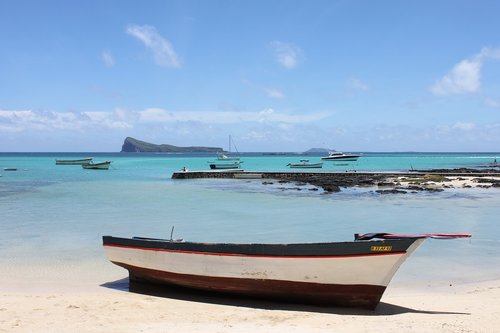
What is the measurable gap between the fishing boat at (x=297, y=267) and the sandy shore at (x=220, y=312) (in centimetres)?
27

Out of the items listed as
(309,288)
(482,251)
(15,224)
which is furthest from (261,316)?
(15,224)

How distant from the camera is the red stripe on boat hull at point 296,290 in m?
7.92

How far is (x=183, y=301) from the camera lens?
8.70 m

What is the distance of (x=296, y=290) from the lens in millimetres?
8133

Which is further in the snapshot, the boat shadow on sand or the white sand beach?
the boat shadow on sand

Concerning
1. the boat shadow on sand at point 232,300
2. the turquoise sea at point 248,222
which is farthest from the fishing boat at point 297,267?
the turquoise sea at point 248,222

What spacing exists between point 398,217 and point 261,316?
567 inches

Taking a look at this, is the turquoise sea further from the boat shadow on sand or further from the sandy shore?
the boat shadow on sand

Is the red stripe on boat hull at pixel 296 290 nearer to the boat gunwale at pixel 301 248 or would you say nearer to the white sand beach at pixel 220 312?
the white sand beach at pixel 220 312

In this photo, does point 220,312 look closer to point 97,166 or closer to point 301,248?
point 301,248

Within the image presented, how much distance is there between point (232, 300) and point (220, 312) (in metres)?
0.71

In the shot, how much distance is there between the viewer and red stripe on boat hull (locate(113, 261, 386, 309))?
7.92 m

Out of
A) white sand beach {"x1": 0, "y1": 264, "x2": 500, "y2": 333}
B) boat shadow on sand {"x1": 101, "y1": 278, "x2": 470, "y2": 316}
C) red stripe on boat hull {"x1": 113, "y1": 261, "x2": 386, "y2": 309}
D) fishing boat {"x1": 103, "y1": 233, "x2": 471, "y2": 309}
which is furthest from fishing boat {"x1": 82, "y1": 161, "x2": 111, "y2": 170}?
red stripe on boat hull {"x1": 113, "y1": 261, "x2": 386, "y2": 309}

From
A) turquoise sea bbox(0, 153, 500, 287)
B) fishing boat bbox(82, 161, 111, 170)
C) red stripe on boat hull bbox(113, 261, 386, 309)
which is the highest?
fishing boat bbox(82, 161, 111, 170)
